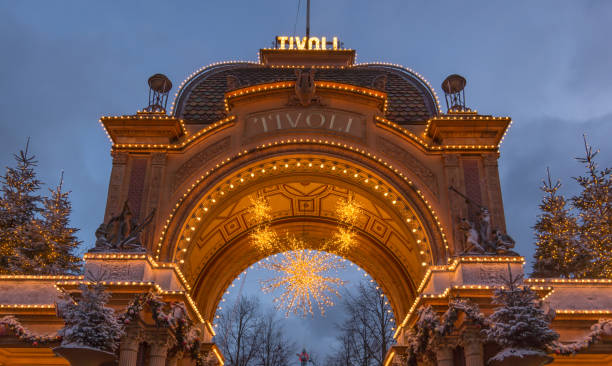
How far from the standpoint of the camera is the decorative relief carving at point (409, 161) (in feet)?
55.7

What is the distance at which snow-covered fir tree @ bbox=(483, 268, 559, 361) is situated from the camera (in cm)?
1152

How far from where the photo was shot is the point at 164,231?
16.2 m

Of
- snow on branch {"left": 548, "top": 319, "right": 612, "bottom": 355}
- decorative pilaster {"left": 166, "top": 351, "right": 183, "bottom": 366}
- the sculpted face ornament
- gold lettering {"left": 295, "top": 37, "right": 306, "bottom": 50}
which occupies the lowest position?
decorative pilaster {"left": 166, "top": 351, "right": 183, "bottom": 366}

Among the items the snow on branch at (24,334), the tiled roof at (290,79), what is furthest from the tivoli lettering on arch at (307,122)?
the snow on branch at (24,334)

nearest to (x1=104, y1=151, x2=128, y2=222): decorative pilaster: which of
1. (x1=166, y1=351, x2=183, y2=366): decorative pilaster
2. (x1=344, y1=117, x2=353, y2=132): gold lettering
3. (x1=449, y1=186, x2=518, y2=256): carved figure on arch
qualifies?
(x1=166, y1=351, x2=183, y2=366): decorative pilaster

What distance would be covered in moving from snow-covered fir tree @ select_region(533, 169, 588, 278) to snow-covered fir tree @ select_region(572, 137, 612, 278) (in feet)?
1.31

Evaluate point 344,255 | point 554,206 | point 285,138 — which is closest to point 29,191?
point 285,138

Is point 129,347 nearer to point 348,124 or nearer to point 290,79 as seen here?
point 348,124

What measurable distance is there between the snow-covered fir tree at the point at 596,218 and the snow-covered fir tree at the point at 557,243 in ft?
1.31

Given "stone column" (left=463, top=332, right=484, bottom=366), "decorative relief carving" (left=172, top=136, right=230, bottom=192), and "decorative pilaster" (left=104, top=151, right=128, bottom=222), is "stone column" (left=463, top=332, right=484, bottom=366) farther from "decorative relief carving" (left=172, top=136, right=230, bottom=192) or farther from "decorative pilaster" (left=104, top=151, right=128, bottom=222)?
"decorative pilaster" (left=104, top=151, right=128, bottom=222)

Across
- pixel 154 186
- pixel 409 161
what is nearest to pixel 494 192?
pixel 409 161

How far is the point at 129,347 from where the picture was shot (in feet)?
44.7

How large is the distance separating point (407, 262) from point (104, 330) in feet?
39.2

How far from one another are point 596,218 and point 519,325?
11.3m
